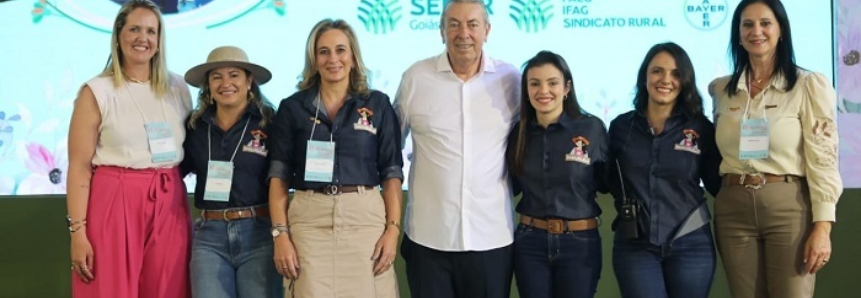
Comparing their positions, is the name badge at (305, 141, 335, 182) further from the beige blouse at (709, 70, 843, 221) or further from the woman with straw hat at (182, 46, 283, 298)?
the beige blouse at (709, 70, 843, 221)

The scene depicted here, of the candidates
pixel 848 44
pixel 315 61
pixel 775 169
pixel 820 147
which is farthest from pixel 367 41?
pixel 848 44

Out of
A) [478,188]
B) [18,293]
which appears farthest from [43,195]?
[478,188]

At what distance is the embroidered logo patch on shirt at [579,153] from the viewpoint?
2857mm

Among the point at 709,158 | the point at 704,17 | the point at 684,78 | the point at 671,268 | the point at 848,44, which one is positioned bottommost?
the point at 671,268

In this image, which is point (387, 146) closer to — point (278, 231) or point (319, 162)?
point (319, 162)

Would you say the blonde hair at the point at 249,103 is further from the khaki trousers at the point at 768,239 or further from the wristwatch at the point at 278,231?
the khaki trousers at the point at 768,239

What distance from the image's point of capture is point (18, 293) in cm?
464

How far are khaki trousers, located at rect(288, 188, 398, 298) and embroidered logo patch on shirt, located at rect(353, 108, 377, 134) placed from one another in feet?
0.71

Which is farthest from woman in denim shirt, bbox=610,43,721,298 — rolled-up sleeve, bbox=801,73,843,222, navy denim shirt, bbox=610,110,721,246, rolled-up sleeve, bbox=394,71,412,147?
rolled-up sleeve, bbox=394,71,412,147

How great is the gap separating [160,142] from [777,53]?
2203 millimetres

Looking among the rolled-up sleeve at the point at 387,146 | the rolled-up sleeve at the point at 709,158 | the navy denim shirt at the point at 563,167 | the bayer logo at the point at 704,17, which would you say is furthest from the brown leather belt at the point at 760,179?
the bayer logo at the point at 704,17

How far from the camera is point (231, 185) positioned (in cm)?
293

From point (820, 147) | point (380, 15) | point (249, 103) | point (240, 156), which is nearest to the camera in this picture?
point (820, 147)

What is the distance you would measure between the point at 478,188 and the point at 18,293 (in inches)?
122
